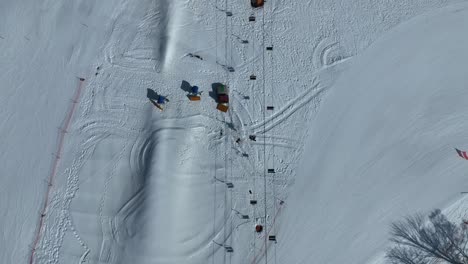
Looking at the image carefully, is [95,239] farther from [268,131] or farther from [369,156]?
[369,156]

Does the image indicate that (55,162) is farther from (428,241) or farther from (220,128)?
(428,241)

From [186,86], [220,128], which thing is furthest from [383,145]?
[186,86]

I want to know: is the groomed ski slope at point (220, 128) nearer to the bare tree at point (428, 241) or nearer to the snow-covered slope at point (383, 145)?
the snow-covered slope at point (383, 145)

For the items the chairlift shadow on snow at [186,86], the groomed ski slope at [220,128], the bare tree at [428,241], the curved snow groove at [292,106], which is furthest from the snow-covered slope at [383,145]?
the chairlift shadow on snow at [186,86]

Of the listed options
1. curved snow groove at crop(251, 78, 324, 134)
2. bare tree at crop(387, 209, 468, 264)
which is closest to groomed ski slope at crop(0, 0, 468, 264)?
curved snow groove at crop(251, 78, 324, 134)

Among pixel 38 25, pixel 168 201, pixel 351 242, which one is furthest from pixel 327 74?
pixel 38 25
